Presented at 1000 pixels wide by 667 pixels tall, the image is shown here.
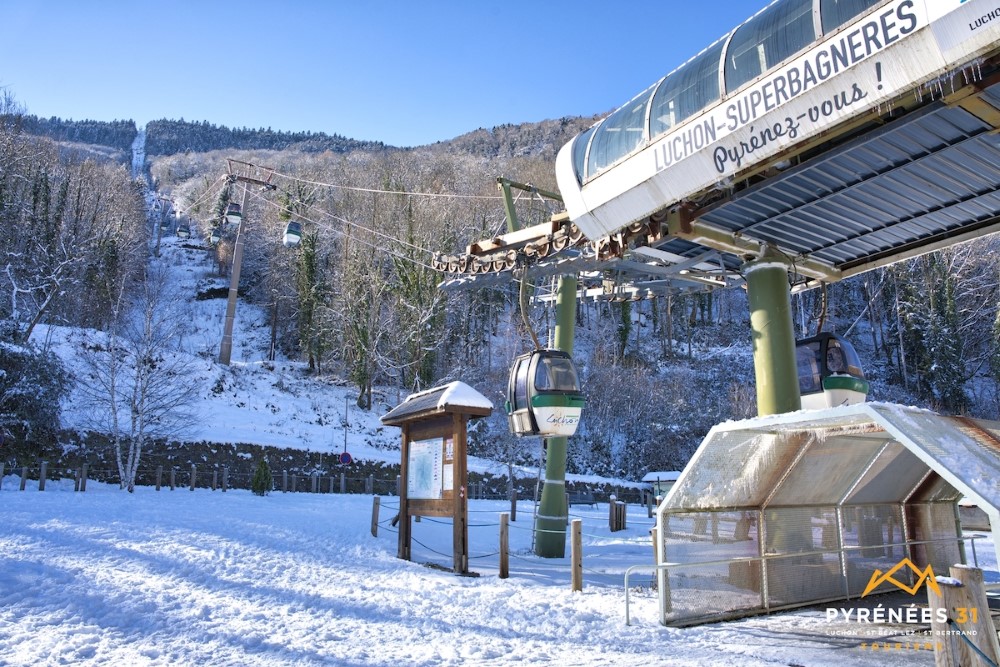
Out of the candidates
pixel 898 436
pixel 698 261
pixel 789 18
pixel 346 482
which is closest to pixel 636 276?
pixel 698 261

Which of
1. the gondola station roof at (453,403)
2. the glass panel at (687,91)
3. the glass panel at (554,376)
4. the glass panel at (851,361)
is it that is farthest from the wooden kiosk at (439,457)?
the glass panel at (851,361)

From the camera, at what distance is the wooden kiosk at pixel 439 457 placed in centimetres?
1152

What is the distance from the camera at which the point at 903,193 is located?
8281 mm

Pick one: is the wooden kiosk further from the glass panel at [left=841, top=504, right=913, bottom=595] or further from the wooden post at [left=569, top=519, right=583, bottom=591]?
the glass panel at [left=841, top=504, right=913, bottom=595]

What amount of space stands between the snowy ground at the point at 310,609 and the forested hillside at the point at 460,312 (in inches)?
748

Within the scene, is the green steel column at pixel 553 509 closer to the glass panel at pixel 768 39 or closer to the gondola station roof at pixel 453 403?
the gondola station roof at pixel 453 403

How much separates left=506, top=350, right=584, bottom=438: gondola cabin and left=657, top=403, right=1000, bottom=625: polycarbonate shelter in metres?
2.57

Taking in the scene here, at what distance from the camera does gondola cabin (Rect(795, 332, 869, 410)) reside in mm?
10133

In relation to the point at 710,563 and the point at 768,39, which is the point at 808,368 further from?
the point at 768,39

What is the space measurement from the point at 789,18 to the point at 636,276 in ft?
23.2

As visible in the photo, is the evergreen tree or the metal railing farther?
the evergreen tree

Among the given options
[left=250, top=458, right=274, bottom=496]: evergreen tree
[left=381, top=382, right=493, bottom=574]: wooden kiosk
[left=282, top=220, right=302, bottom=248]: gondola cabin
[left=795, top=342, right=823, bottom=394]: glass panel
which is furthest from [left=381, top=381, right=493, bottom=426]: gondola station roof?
[left=282, top=220, right=302, bottom=248]: gondola cabin

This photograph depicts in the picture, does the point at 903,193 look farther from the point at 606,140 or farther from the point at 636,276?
the point at 636,276

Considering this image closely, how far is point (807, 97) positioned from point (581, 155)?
3.43m
